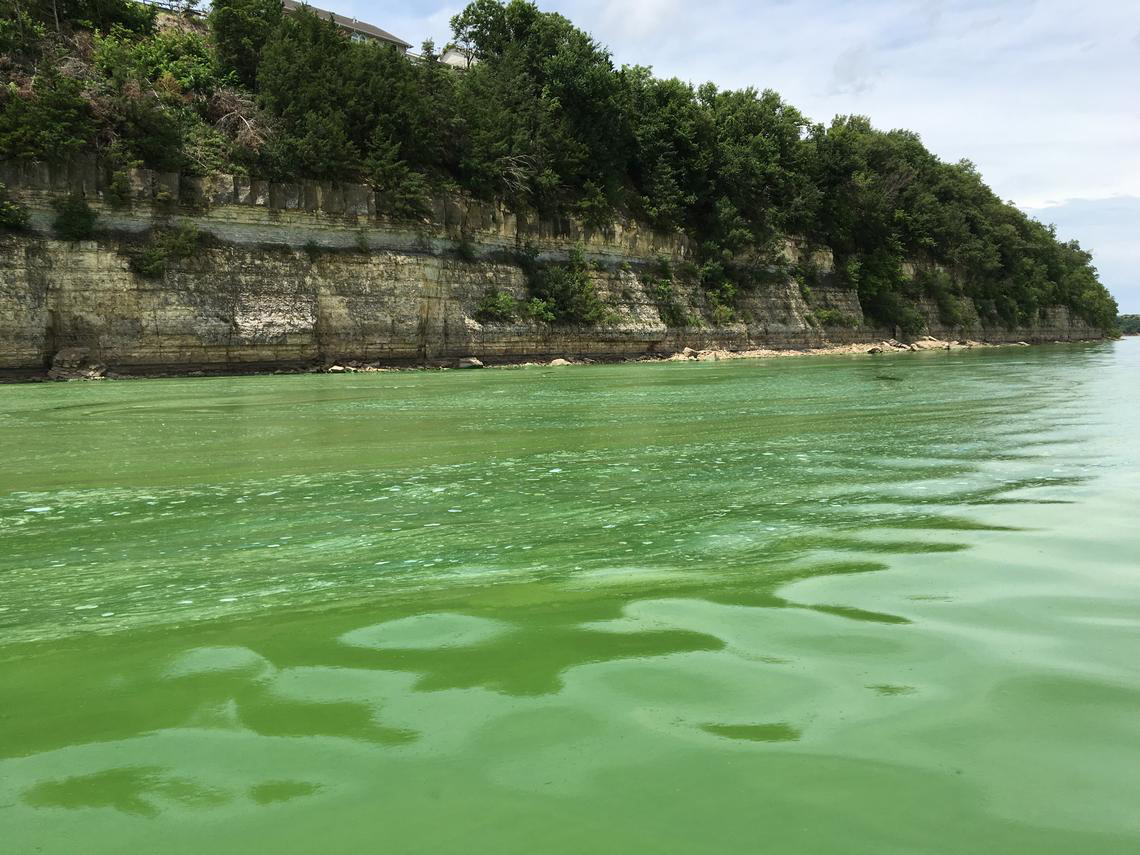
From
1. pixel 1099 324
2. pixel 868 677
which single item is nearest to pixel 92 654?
pixel 868 677

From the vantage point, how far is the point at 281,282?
27.6 metres

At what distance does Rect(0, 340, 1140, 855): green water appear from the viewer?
1.88m

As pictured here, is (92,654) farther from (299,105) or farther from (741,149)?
(741,149)

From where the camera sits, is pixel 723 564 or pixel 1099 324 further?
pixel 1099 324

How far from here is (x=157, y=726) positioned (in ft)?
7.66

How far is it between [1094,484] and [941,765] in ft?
16.3

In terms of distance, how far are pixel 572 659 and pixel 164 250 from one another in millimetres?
26438

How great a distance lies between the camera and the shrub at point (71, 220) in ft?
78.4

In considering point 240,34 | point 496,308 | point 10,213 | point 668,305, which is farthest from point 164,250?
point 668,305

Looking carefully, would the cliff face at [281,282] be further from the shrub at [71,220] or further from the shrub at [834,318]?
the shrub at [834,318]

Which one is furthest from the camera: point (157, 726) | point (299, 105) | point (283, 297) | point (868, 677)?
point (299, 105)

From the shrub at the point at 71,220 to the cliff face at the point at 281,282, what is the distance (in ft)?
0.80

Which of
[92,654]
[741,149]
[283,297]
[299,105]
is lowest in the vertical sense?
[92,654]

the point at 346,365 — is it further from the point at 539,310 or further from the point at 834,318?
the point at 834,318
